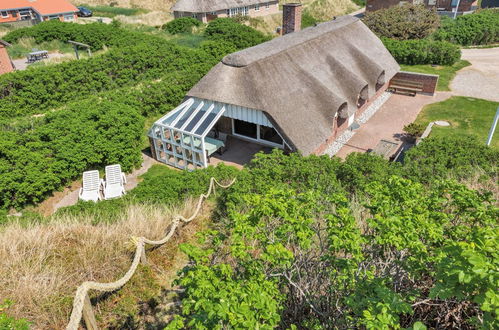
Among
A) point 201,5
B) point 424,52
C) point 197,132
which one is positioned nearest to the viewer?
point 197,132

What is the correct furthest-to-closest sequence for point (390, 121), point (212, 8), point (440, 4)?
1. point (440, 4)
2. point (212, 8)
3. point (390, 121)

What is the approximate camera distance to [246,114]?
49.2ft

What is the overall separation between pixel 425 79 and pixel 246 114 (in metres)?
15.0

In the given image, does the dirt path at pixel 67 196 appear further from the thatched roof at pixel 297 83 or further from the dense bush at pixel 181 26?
the dense bush at pixel 181 26

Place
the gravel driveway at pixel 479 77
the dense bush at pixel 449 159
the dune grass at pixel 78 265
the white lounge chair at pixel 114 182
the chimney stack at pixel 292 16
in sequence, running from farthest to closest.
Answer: the gravel driveway at pixel 479 77 → the chimney stack at pixel 292 16 → the white lounge chair at pixel 114 182 → the dense bush at pixel 449 159 → the dune grass at pixel 78 265

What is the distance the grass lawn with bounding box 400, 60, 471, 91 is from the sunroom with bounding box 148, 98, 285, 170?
1610 centimetres

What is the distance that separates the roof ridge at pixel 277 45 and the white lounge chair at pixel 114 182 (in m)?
6.94

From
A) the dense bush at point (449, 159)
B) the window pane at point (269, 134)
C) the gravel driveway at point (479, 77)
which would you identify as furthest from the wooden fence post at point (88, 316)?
the gravel driveway at point (479, 77)

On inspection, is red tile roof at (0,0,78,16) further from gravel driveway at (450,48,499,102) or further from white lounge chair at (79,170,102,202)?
gravel driveway at (450,48,499,102)

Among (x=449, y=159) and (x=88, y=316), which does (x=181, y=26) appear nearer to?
(x=449, y=159)

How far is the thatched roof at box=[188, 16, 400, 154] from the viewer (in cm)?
1445

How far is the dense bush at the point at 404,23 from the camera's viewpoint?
3019 cm

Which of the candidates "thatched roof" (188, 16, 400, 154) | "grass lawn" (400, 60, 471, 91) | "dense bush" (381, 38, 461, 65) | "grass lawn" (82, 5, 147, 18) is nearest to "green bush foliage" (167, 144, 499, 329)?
"thatched roof" (188, 16, 400, 154)

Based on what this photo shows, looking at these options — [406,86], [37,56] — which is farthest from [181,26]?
[406,86]
